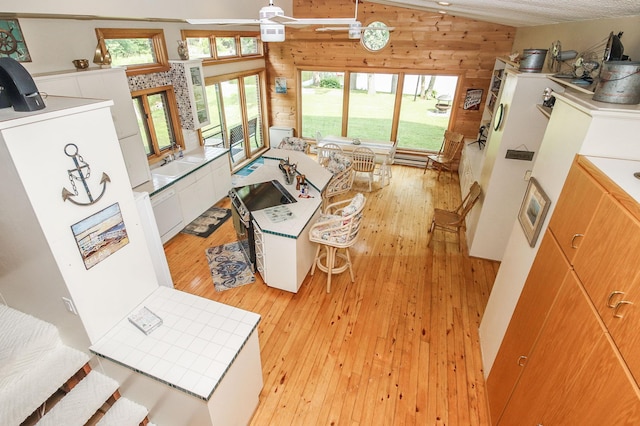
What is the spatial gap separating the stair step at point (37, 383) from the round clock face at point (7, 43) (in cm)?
270

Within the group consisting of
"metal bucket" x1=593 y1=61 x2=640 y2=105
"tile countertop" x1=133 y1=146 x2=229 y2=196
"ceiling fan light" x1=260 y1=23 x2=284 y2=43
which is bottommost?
"tile countertop" x1=133 y1=146 x2=229 y2=196

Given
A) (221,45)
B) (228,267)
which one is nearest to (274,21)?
(228,267)

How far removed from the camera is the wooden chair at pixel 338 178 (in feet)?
15.4

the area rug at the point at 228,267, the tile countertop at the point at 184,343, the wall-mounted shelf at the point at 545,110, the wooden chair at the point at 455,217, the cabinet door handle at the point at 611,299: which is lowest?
the area rug at the point at 228,267

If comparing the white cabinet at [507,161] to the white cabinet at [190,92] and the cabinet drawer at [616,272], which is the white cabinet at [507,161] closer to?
the cabinet drawer at [616,272]

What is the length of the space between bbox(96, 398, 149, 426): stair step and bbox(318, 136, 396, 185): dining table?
17.1 feet

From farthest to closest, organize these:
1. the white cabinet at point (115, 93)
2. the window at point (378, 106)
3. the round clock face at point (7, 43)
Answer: the window at point (378, 106) → the white cabinet at point (115, 93) → the round clock face at point (7, 43)

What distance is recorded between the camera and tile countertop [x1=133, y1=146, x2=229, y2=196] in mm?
4160

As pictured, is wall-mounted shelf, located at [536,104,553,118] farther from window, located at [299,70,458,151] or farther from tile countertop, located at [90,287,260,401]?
window, located at [299,70,458,151]

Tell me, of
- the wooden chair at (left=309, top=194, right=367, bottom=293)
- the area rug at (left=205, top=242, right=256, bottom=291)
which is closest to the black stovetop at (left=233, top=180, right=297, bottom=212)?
the wooden chair at (left=309, top=194, right=367, bottom=293)

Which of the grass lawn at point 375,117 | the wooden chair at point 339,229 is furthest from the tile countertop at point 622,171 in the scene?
the grass lawn at point 375,117

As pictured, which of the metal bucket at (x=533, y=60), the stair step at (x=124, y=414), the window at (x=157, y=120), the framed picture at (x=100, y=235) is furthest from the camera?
the window at (x=157, y=120)

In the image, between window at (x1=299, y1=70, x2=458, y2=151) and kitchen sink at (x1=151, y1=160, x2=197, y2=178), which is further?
window at (x1=299, y1=70, x2=458, y2=151)

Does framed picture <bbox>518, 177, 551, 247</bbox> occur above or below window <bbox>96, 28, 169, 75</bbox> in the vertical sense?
below
